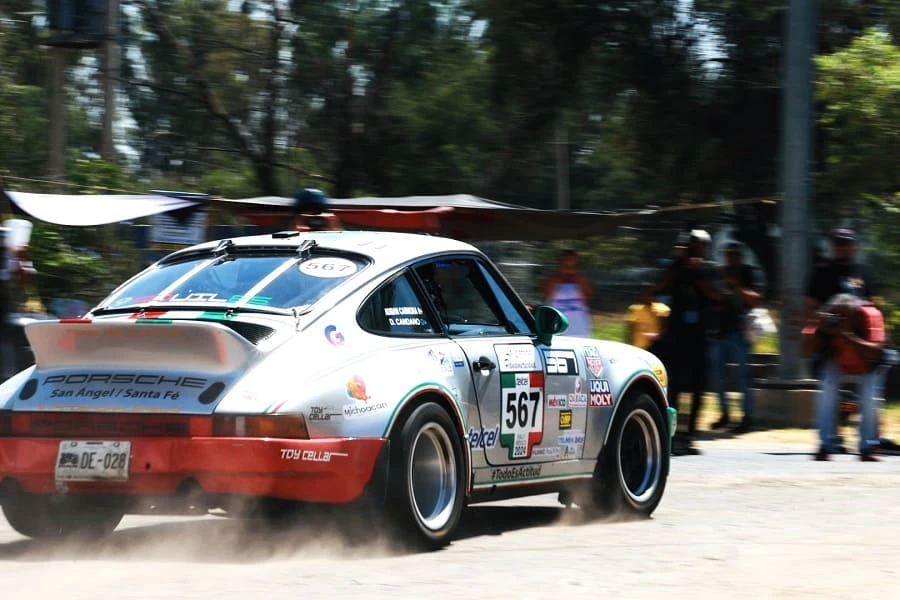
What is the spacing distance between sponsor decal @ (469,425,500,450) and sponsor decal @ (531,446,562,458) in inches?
15.4

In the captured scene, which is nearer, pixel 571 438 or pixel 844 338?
pixel 571 438

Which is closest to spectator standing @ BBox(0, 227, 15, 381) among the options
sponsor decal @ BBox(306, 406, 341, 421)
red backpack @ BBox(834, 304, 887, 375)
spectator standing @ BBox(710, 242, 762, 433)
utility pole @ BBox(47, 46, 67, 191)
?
spectator standing @ BBox(710, 242, 762, 433)

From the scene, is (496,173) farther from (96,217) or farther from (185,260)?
(185,260)

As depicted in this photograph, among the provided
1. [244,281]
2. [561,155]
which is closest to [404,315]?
[244,281]

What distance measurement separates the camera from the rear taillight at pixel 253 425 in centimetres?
597

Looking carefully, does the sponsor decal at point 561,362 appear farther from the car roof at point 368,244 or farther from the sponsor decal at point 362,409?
the sponsor decal at point 362,409

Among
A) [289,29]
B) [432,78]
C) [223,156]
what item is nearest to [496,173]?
[432,78]

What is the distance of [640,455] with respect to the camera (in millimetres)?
8586

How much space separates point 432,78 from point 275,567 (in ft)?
85.2

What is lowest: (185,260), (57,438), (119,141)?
(57,438)

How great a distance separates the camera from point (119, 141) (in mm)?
38594

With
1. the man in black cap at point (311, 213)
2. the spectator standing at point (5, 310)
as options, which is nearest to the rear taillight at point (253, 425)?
the man in black cap at point (311, 213)

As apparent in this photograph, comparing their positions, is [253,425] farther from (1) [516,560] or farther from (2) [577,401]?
(2) [577,401]

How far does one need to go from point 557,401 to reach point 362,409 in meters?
1.77
